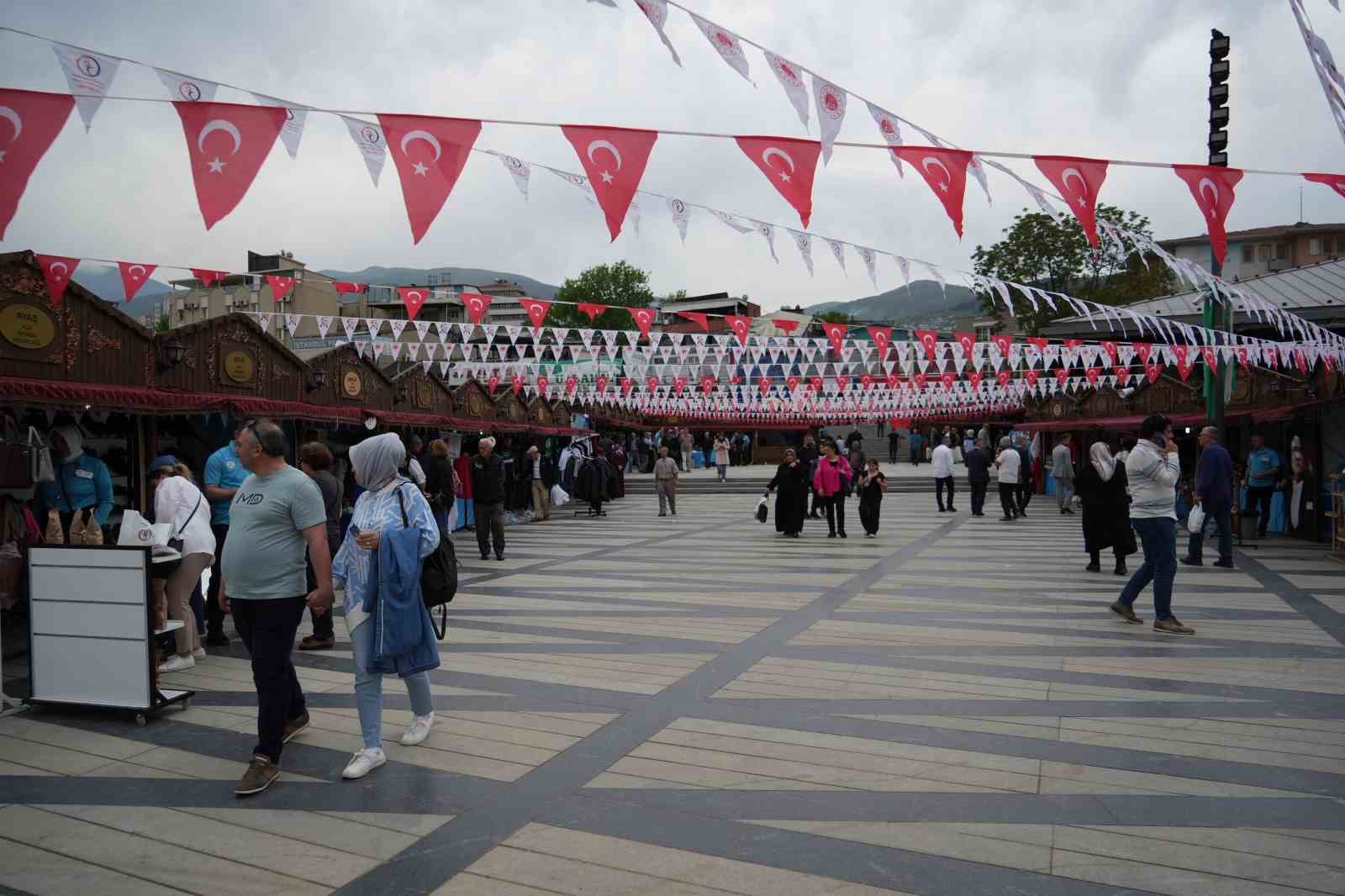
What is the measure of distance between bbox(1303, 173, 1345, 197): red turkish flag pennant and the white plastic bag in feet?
28.4

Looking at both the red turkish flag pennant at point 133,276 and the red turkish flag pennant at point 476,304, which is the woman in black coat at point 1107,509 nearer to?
the red turkish flag pennant at point 476,304

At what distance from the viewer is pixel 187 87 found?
5820 millimetres

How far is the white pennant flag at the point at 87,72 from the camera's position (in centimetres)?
545

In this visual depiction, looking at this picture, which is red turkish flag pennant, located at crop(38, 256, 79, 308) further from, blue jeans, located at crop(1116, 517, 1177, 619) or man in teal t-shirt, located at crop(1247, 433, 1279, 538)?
man in teal t-shirt, located at crop(1247, 433, 1279, 538)

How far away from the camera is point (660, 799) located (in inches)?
154

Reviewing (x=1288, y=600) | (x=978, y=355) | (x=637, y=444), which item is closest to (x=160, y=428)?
(x=1288, y=600)

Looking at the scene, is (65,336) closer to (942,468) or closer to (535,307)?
(535,307)

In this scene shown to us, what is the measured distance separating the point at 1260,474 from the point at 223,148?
51.8ft

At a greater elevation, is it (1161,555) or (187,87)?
(187,87)

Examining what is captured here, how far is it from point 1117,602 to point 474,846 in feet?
20.7

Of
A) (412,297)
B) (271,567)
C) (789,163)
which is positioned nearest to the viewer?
(271,567)

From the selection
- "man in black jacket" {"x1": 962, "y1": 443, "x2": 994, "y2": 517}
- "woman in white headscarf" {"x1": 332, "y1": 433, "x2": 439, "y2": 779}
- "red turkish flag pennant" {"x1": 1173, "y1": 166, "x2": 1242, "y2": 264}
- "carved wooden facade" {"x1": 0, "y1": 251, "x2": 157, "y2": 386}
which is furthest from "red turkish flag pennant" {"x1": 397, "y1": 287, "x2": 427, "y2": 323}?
"woman in white headscarf" {"x1": 332, "y1": 433, "x2": 439, "y2": 779}

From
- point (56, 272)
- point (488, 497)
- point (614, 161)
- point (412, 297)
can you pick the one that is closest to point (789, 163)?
point (614, 161)

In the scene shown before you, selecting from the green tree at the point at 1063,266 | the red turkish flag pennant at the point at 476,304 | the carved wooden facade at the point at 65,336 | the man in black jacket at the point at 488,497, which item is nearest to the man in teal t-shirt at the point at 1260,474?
the man in black jacket at the point at 488,497
